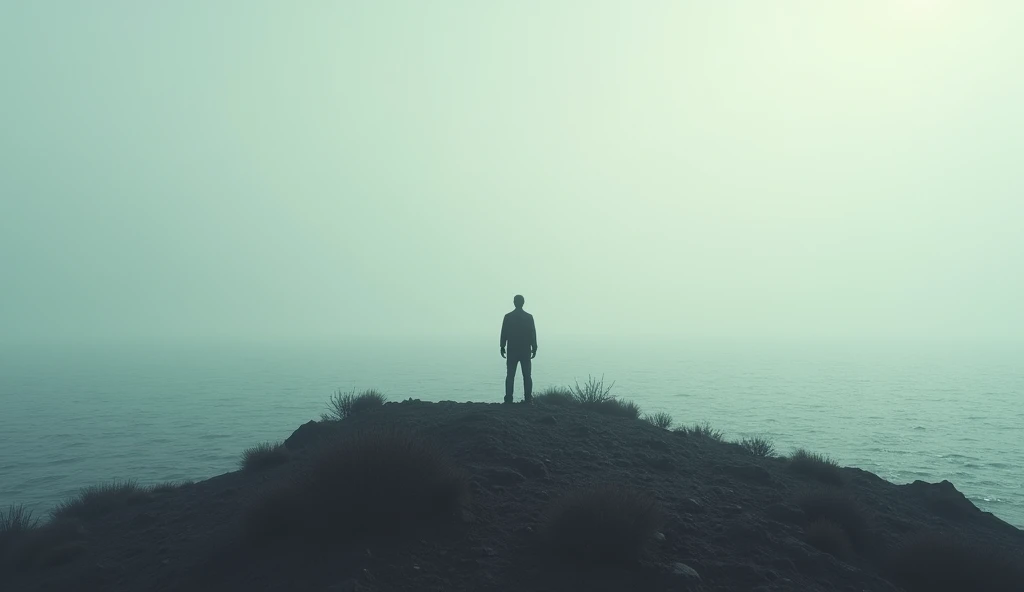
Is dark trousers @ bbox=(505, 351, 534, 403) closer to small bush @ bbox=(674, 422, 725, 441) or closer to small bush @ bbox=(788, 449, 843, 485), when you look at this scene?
small bush @ bbox=(674, 422, 725, 441)

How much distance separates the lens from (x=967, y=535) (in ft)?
37.4

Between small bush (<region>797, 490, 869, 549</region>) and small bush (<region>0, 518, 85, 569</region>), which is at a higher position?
small bush (<region>797, 490, 869, 549</region>)

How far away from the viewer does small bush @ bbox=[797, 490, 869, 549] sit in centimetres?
974

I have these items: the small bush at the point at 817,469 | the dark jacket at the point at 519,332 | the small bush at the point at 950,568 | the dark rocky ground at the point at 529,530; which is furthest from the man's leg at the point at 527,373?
the small bush at the point at 950,568

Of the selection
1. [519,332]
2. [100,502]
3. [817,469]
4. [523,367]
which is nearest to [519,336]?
[519,332]

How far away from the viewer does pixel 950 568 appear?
27.3 ft

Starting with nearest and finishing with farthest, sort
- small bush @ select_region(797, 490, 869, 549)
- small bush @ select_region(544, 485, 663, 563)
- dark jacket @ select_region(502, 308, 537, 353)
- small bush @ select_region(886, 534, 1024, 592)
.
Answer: small bush @ select_region(544, 485, 663, 563) < small bush @ select_region(886, 534, 1024, 592) < small bush @ select_region(797, 490, 869, 549) < dark jacket @ select_region(502, 308, 537, 353)

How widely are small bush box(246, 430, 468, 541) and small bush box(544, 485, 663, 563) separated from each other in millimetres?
1585

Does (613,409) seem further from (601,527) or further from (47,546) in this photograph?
(47,546)

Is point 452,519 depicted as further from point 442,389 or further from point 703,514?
point 442,389

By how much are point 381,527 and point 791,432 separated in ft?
131

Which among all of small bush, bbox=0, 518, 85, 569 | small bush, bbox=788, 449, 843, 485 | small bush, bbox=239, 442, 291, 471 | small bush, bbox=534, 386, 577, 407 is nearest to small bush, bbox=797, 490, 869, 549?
small bush, bbox=788, 449, 843, 485

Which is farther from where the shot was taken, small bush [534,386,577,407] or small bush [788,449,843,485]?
small bush [534,386,577,407]

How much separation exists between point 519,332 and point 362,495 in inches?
337
